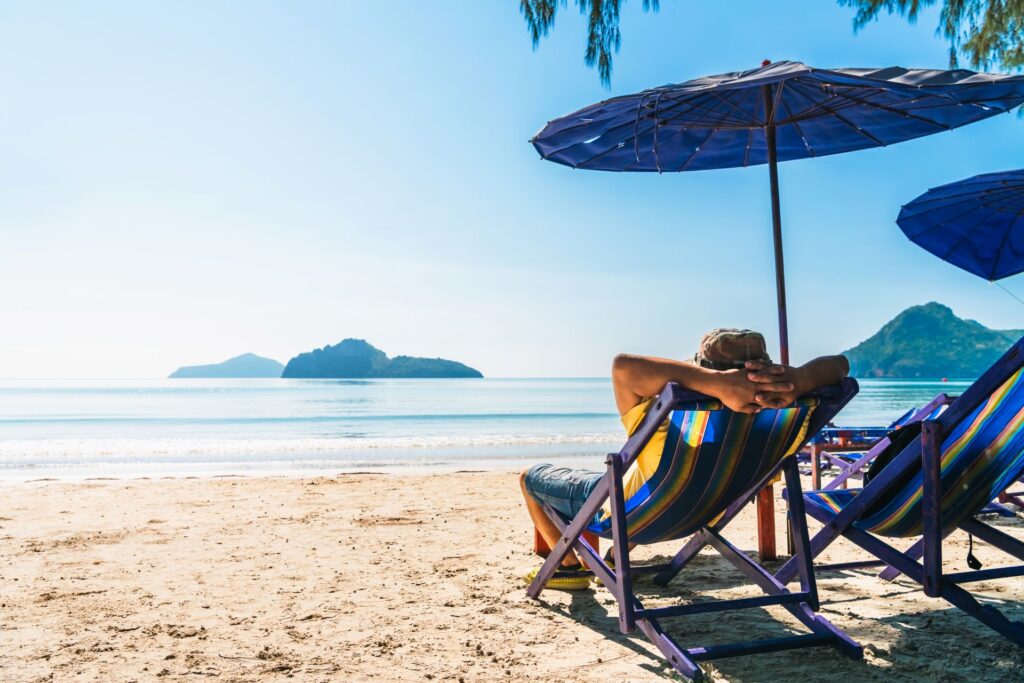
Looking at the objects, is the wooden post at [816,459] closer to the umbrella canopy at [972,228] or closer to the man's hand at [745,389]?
the umbrella canopy at [972,228]

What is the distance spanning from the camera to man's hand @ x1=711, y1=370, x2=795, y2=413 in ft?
7.05

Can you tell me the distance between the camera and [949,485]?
2492 millimetres

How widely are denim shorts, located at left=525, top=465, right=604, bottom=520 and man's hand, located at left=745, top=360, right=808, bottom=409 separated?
73cm

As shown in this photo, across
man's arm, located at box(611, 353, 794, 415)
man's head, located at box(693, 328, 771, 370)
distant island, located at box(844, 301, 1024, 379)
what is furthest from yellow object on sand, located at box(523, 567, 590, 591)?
distant island, located at box(844, 301, 1024, 379)

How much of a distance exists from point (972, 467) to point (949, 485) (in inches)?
3.7

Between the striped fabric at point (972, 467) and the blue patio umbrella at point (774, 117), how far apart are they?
1287 millimetres

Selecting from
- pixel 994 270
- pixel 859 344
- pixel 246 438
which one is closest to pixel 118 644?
pixel 994 270

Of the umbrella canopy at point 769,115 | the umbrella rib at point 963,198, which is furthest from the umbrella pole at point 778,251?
the umbrella rib at point 963,198

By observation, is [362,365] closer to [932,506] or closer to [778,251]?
[778,251]

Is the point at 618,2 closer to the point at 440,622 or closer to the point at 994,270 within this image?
the point at 994,270

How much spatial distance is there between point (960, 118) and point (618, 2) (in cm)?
320

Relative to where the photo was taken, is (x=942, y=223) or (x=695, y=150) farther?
(x=942, y=223)

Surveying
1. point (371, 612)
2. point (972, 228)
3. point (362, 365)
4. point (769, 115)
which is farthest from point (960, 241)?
point (362, 365)

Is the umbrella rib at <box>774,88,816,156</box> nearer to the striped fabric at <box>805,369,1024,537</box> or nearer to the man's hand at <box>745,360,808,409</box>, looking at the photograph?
the striped fabric at <box>805,369,1024,537</box>
